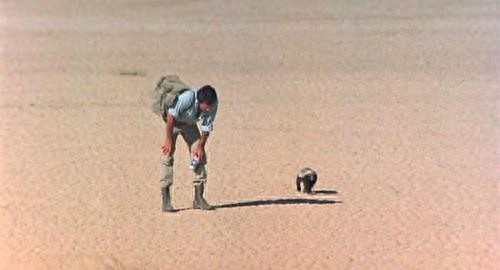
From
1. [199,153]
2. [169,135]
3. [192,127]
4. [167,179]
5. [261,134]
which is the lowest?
[167,179]

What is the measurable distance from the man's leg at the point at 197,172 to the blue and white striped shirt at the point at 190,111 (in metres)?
0.27

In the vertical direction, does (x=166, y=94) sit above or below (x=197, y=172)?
above

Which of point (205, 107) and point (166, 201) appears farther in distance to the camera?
point (166, 201)

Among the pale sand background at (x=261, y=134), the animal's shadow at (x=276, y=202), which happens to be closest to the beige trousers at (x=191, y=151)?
the pale sand background at (x=261, y=134)

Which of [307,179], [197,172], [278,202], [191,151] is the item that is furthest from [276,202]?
[191,151]

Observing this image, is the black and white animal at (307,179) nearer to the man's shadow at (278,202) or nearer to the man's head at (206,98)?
the man's shadow at (278,202)

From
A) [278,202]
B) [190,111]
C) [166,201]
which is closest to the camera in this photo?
[190,111]

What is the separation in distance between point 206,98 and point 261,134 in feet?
13.3

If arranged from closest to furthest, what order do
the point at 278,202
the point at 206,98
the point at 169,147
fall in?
1. the point at 206,98
2. the point at 169,147
3. the point at 278,202

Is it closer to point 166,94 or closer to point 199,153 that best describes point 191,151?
point 199,153

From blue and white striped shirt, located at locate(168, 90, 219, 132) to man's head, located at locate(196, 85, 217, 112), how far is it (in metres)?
0.04

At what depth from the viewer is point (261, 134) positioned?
13.3m

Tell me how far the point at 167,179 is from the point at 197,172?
0.83 feet

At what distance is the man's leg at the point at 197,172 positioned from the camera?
9758mm
